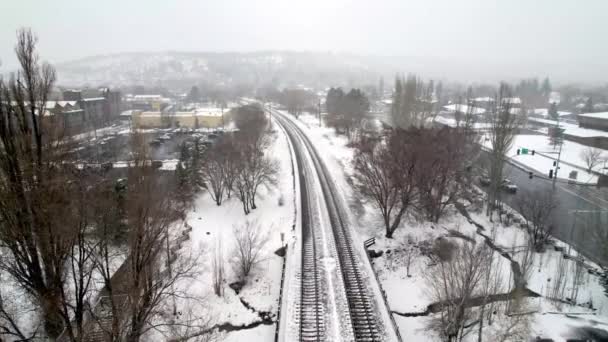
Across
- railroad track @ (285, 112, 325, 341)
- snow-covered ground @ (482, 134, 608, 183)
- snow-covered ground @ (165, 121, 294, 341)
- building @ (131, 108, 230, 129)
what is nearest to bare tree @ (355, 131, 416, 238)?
railroad track @ (285, 112, 325, 341)

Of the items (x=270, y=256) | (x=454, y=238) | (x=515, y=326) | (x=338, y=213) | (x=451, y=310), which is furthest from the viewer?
(x=338, y=213)

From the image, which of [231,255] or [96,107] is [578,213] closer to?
[231,255]

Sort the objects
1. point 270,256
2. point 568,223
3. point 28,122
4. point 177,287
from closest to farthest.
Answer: point 28,122, point 177,287, point 270,256, point 568,223

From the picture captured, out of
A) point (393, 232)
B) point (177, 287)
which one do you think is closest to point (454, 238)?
point (393, 232)

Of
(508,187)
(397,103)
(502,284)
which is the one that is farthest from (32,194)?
(397,103)

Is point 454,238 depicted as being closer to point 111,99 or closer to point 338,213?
point 338,213
